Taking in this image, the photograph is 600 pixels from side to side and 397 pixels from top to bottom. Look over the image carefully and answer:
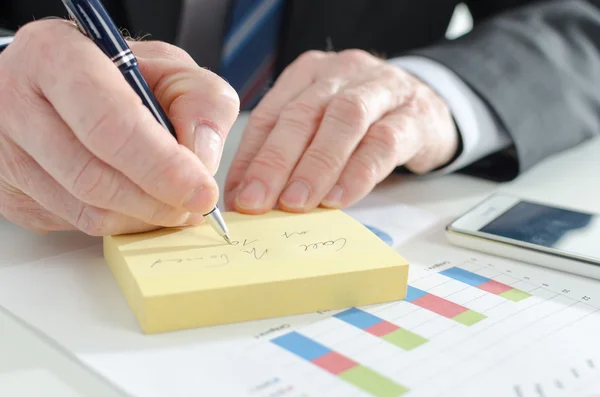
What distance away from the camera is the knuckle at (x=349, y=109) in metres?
0.68

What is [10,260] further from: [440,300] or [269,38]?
[269,38]

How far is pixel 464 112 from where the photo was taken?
2.70 ft

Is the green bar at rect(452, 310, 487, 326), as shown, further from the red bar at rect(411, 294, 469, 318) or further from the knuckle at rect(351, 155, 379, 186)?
the knuckle at rect(351, 155, 379, 186)

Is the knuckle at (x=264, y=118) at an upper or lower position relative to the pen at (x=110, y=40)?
lower

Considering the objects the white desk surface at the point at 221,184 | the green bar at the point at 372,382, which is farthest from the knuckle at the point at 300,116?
the green bar at the point at 372,382

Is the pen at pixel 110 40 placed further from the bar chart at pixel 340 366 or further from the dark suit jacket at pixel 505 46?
the dark suit jacket at pixel 505 46

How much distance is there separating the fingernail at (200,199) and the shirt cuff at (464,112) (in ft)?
1.29

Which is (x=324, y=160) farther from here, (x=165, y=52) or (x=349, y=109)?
(x=165, y=52)

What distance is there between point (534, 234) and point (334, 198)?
0.60ft

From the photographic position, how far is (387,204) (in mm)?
708

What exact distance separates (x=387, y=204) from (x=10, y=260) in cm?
37

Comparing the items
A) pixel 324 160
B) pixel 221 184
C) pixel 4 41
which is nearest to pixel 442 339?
pixel 324 160

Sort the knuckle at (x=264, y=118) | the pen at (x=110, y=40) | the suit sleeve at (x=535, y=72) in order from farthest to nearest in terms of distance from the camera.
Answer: the suit sleeve at (x=535, y=72) → the knuckle at (x=264, y=118) → the pen at (x=110, y=40)

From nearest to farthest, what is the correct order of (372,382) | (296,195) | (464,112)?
(372,382), (296,195), (464,112)
